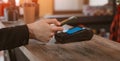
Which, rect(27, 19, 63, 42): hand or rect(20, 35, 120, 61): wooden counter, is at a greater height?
rect(27, 19, 63, 42): hand

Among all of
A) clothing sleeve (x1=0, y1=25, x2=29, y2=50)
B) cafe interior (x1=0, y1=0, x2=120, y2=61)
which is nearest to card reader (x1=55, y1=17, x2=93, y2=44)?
cafe interior (x1=0, y1=0, x2=120, y2=61)

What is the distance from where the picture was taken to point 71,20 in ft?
3.31

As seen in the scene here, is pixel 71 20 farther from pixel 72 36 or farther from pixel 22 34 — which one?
pixel 22 34

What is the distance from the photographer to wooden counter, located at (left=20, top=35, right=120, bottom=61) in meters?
0.70

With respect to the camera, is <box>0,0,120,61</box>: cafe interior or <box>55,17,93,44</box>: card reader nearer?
<box>0,0,120,61</box>: cafe interior

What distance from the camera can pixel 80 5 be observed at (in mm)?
2650

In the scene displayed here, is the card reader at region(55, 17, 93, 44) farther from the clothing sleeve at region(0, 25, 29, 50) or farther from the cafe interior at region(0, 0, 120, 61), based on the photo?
the clothing sleeve at region(0, 25, 29, 50)

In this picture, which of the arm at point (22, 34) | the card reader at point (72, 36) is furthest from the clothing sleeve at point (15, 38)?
the card reader at point (72, 36)

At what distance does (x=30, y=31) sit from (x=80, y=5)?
73.5 inches

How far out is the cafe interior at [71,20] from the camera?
2.43 feet

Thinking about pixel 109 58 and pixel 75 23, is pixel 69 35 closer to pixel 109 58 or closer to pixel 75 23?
pixel 109 58

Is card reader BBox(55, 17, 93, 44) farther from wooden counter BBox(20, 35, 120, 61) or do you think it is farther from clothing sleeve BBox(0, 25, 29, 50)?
clothing sleeve BBox(0, 25, 29, 50)

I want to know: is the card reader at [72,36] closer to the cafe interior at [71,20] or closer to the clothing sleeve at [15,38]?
the cafe interior at [71,20]

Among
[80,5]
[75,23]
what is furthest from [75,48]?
[80,5]
